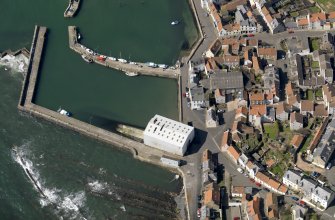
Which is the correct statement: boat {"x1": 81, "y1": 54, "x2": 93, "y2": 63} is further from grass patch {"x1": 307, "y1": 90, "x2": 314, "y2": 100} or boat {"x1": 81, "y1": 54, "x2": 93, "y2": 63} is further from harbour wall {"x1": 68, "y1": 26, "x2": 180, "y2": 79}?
grass patch {"x1": 307, "y1": 90, "x2": 314, "y2": 100}

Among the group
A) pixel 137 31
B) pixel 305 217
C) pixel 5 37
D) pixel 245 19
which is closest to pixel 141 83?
pixel 137 31

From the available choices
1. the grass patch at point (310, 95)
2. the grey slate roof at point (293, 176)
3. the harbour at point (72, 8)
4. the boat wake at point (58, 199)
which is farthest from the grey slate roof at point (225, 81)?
the harbour at point (72, 8)

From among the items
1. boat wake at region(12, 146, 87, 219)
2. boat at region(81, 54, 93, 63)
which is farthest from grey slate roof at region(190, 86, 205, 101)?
boat wake at region(12, 146, 87, 219)

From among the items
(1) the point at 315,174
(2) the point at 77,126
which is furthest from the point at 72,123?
(1) the point at 315,174

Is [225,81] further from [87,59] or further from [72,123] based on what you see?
[87,59]

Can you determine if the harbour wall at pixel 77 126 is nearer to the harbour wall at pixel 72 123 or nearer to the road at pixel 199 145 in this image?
the harbour wall at pixel 72 123
